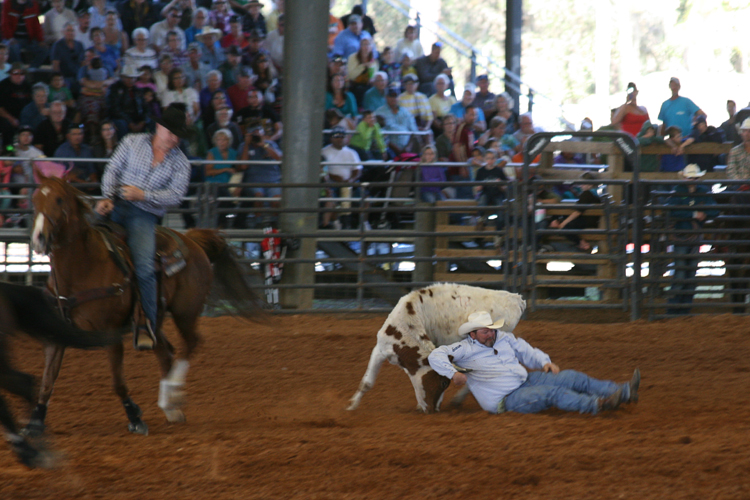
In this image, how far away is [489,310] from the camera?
637cm

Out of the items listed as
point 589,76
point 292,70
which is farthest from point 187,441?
point 589,76

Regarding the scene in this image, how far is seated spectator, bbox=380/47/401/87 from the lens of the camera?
47.9 feet

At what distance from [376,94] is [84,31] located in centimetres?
458

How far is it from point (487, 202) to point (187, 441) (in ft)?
20.5

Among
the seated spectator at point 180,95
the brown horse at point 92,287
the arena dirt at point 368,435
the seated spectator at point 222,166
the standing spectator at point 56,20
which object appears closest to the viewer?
the arena dirt at point 368,435

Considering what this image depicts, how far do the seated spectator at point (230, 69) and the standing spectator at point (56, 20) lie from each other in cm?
229

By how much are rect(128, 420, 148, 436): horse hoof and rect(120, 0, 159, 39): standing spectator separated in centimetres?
881

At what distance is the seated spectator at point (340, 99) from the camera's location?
13.0 m

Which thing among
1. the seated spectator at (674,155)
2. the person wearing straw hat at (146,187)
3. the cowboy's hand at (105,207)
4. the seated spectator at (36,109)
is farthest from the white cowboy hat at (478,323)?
the seated spectator at (36,109)

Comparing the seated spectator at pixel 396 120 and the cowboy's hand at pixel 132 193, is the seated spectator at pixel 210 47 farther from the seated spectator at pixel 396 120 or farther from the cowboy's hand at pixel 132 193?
the cowboy's hand at pixel 132 193

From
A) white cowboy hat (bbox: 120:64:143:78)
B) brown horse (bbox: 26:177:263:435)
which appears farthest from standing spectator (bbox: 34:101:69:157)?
brown horse (bbox: 26:177:263:435)

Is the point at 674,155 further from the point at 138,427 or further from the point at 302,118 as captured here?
the point at 138,427

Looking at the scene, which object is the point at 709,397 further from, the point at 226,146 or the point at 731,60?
the point at 731,60

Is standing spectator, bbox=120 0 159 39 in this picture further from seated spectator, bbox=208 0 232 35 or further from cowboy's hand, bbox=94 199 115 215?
cowboy's hand, bbox=94 199 115 215
